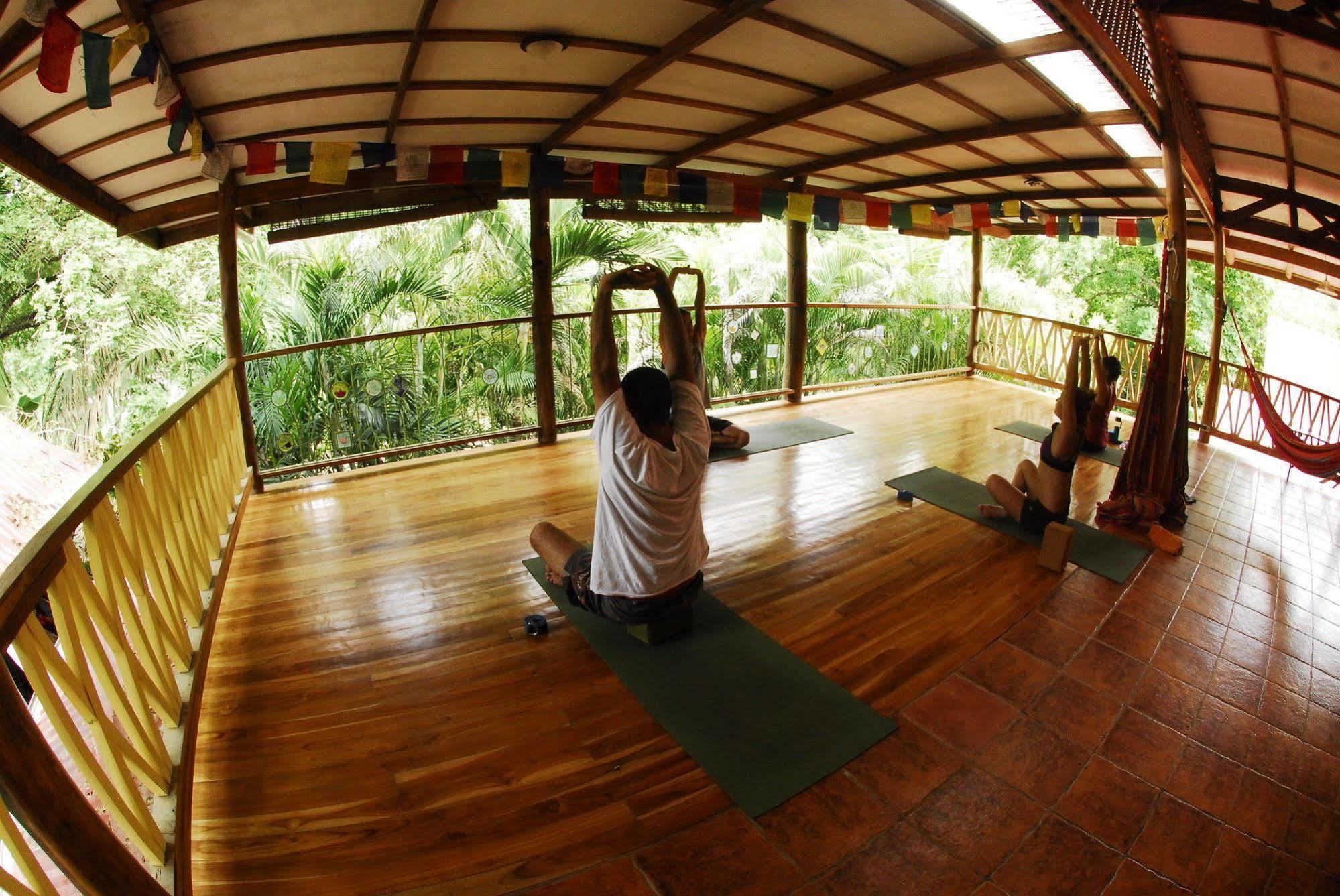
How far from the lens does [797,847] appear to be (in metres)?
1.85

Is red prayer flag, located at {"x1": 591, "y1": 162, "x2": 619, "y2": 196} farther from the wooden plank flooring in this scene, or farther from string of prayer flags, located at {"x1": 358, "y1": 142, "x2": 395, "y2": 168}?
the wooden plank flooring

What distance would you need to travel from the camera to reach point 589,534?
12.6 ft

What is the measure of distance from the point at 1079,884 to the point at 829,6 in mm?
3365

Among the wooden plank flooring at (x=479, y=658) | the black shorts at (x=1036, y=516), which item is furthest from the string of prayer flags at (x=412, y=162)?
the black shorts at (x=1036, y=516)

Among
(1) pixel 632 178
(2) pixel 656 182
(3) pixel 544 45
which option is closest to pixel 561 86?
(3) pixel 544 45

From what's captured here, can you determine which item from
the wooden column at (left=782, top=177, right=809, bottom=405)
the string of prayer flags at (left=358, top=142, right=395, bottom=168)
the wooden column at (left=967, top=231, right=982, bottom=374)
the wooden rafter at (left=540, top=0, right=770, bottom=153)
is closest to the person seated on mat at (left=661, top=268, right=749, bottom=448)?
the wooden rafter at (left=540, top=0, right=770, bottom=153)

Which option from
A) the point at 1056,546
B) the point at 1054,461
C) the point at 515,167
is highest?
the point at 515,167

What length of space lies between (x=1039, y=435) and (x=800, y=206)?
3.06 meters

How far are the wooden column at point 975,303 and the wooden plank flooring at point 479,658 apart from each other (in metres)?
4.43

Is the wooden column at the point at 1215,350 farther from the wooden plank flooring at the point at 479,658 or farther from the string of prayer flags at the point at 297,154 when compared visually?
the string of prayer flags at the point at 297,154

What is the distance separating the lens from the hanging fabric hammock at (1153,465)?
4.08 m

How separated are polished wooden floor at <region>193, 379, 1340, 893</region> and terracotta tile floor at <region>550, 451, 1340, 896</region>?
0.4 inches

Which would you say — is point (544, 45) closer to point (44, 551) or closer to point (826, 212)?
point (44, 551)

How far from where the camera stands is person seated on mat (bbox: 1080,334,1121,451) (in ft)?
14.2
